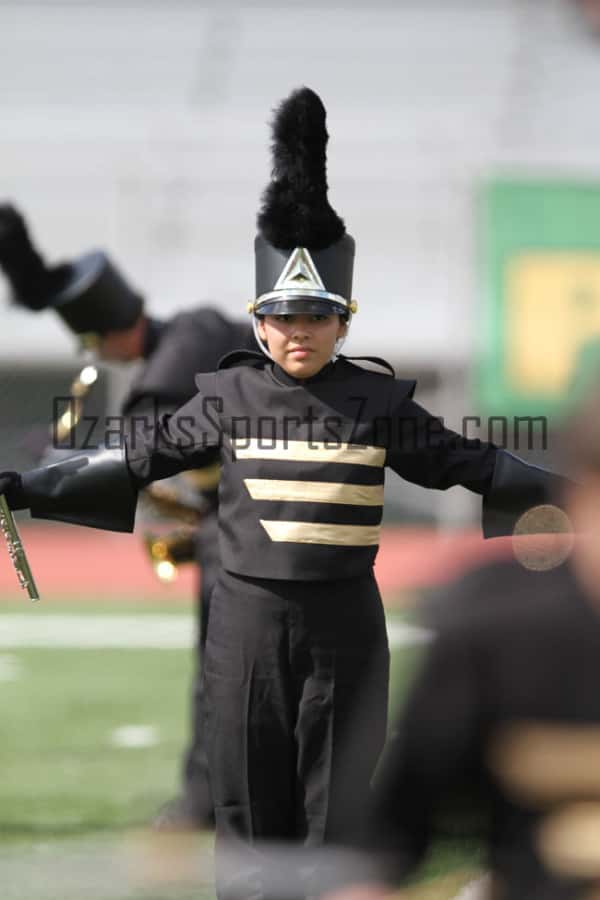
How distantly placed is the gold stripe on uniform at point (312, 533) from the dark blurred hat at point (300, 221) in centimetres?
39

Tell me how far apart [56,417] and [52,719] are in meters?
2.18

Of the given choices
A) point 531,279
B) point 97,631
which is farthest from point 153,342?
point 531,279

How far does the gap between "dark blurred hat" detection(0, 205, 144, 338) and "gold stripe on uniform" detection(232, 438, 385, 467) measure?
1.55m

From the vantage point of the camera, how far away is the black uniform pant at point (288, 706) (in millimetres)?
2453

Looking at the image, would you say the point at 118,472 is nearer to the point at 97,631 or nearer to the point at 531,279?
the point at 97,631

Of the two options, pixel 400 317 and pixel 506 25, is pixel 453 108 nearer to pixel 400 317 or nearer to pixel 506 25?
pixel 506 25

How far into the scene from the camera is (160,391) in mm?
3492

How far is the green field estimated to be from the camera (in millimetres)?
3018

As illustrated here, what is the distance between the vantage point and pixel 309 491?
2.45 m

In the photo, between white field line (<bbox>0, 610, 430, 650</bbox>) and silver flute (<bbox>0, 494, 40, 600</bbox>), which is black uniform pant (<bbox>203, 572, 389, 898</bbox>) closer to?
silver flute (<bbox>0, 494, 40, 600</bbox>)

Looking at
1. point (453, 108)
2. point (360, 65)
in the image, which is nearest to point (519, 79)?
point (453, 108)

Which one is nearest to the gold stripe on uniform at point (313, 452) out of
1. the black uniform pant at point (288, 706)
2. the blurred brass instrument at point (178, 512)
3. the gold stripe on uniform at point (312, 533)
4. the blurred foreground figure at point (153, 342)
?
the gold stripe on uniform at point (312, 533)

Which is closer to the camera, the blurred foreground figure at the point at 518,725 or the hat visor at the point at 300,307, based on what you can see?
the blurred foreground figure at the point at 518,725

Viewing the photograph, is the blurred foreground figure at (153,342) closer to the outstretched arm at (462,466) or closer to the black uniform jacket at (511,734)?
the outstretched arm at (462,466)
